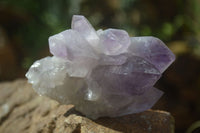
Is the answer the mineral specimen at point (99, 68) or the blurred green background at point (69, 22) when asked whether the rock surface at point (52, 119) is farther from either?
the blurred green background at point (69, 22)

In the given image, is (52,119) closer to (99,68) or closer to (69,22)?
(99,68)

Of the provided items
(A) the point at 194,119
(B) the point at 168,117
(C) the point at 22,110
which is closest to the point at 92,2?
(A) the point at 194,119

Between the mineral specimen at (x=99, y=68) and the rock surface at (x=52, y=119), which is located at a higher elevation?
the mineral specimen at (x=99, y=68)

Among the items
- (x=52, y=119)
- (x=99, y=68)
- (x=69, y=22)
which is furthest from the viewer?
(x=69, y=22)

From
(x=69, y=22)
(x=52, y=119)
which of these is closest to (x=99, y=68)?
(x=52, y=119)

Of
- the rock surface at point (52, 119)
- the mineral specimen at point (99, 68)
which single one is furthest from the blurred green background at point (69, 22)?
the mineral specimen at point (99, 68)

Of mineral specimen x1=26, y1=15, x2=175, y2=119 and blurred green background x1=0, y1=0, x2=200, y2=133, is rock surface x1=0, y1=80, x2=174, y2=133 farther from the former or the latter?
blurred green background x1=0, y1=0, x2=200, y2=133

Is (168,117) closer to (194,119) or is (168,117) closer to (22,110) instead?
(22,110)
